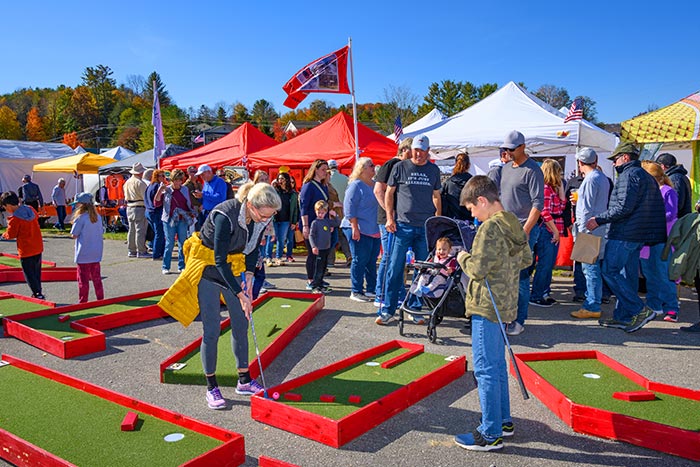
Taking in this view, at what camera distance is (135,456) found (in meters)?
3.30

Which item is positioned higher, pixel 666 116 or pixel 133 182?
pixel 666 116

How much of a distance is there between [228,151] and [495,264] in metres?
13.2

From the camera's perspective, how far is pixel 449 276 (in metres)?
6.03

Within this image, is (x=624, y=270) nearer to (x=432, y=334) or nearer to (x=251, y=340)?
(x=432, y=334)

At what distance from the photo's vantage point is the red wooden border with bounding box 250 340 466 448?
3.67 meters

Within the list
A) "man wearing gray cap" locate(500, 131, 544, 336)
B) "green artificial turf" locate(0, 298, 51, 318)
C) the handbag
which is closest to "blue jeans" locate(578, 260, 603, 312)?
the handbag

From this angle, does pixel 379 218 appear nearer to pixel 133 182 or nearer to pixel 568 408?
pixel 568 408

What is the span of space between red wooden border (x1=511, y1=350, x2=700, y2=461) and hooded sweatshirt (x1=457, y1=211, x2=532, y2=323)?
0.94 meters

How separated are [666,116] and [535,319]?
4842 millimetres

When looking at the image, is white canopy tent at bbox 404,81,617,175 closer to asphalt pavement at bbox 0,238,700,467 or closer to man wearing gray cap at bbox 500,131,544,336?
asphalt pavement at bbox 0,238,700,467

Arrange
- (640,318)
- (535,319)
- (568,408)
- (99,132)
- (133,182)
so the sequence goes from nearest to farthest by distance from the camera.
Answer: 1. (568,408)
2. (640,318)
3. (535,319)
4. (133,182)
5. (99,132)

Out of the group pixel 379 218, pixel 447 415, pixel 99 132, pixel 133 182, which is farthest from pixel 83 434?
pixel 99 132

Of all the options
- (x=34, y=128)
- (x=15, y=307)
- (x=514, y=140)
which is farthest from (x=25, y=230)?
(x=34, y=128)

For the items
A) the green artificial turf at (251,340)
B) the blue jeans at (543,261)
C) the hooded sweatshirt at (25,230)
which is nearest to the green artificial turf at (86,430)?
the green artificial turf at (251,340)
